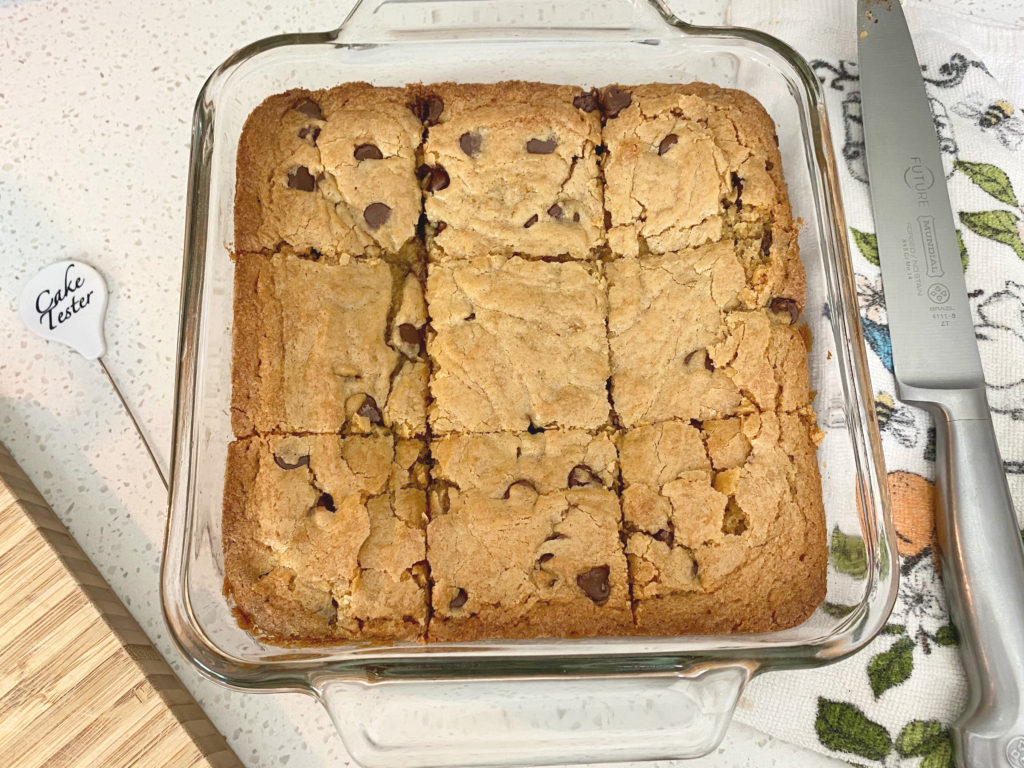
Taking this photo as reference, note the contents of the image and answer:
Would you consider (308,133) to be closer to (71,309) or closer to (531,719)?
(71,309)

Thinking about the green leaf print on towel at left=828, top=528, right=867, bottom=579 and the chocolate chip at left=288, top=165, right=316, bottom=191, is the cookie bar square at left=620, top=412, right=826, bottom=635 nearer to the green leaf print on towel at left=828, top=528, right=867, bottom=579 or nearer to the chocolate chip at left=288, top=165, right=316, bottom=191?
the green leaf print on towel at left=828, top=528, right=867, bottom=579

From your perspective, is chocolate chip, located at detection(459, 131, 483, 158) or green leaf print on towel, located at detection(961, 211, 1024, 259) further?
green leaf print on towel, located at detection(961, 211, 1024, 259)

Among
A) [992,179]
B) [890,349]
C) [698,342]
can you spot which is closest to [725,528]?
[698,342]

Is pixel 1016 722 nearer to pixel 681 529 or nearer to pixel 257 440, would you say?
pixel 681 529

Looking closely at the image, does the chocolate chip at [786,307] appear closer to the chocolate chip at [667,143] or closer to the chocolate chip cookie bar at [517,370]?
the chocolate chip cookie bar at [517,370]

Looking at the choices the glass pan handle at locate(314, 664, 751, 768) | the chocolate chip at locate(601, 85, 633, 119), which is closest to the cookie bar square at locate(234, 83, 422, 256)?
the chocolate chip at locate(601, 85, 633, 119)

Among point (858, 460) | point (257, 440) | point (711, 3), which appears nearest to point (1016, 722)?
point (858, 460)
